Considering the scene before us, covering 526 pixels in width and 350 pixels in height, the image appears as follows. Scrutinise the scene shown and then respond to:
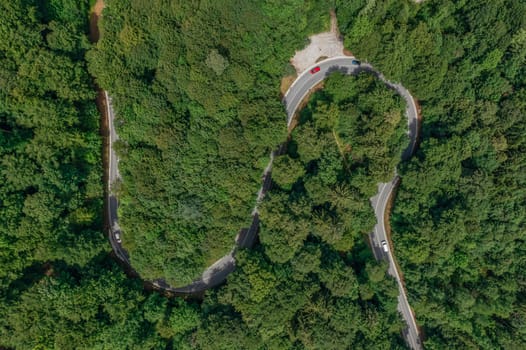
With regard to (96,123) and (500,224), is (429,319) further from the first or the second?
(96,123)

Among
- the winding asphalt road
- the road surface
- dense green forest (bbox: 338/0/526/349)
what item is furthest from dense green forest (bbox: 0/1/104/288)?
dense green forest (bbox: 338/0/526/349)

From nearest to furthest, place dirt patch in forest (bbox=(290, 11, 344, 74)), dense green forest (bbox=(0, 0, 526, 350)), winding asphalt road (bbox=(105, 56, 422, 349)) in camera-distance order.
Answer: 1. dense green forest (bbox=(0, 0, 526, 350))
2. dirt patch in forest (bbox=(290, 11, 344, 74))
3. winding asphalt road (bbox=(105, 56, 422, 349))

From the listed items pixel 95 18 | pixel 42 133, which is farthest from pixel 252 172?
pixel 95 18

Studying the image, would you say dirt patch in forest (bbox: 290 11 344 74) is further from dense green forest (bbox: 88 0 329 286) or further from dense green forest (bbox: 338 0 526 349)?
dense green forest (bbox: 338 0 526 349)

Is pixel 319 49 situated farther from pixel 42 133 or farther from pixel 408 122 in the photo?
pixel 42 133

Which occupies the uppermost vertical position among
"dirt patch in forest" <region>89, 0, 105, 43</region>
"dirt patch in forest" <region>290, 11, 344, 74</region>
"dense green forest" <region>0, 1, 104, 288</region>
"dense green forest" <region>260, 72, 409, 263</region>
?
"dirt patch in forest" <region>290, 11, 344, 74</region>

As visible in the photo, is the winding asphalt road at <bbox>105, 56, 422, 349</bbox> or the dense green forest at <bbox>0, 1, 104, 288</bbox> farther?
the winding asphalt road at <bbox>105, 56, 422, 349</bbox>
